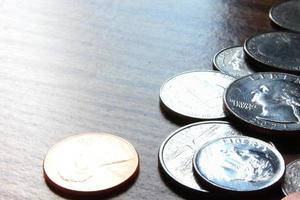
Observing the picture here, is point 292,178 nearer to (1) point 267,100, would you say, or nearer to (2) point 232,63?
(1) point 267,100

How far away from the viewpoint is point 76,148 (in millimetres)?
893

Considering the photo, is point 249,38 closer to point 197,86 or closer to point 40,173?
point 197,86

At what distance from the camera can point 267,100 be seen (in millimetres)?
994

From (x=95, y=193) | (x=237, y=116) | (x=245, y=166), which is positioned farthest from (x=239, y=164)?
(x=95, y=193)

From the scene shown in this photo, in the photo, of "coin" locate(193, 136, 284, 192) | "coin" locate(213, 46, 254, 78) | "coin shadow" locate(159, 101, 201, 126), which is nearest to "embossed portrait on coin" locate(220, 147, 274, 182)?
"coin" locate(193, 136, 284, 192)

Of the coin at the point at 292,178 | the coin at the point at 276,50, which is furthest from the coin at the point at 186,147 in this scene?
the coin at the point at 276,50

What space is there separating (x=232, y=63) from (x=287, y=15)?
0.96ft

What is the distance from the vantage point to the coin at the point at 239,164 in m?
0.81

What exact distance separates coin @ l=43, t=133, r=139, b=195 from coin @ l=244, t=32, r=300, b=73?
375 millimetres

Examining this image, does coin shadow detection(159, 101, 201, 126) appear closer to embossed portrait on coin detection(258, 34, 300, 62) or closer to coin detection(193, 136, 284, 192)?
coin detection(193, 136, 284, 192)

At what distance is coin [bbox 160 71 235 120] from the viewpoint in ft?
3.24

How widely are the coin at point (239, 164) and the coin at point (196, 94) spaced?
0.10 m

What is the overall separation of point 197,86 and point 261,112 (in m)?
0.16

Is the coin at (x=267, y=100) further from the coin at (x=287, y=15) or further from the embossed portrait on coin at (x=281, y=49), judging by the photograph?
the coin at (x=287, y=15)
